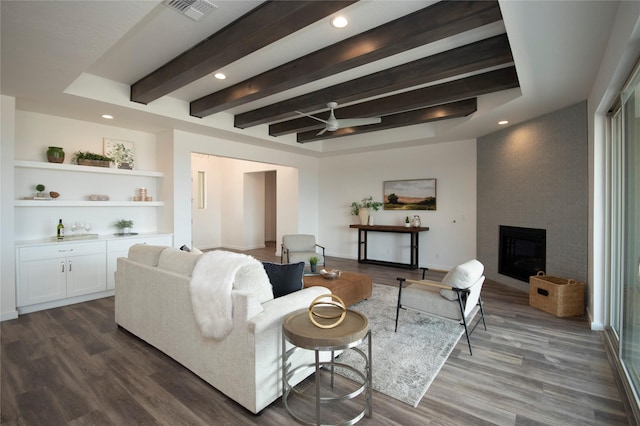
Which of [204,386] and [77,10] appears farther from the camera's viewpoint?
[204,386]

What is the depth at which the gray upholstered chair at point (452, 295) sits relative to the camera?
290 centimetres

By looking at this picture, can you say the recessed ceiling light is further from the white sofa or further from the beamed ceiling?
the white sofa

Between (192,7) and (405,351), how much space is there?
3.51m

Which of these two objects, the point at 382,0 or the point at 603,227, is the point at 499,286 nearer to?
the point at 603,227

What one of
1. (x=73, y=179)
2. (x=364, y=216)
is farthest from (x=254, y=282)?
(x=364, y=216)

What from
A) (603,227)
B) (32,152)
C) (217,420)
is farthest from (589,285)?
(32,152)

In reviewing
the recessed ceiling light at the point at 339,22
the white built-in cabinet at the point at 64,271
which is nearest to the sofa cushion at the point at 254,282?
the recessed ceiling light at the point at 339,22

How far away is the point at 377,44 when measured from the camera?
278 cm

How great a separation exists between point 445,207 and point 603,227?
3113 millimetres

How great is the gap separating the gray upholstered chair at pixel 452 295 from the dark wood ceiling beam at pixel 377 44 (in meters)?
2.12

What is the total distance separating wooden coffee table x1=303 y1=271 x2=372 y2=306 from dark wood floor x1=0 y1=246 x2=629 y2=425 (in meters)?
1.38

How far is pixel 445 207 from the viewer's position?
6418 millimetres

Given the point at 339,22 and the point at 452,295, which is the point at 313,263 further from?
the point at 339,22

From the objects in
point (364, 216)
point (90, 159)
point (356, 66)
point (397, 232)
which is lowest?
point (397, 232)
